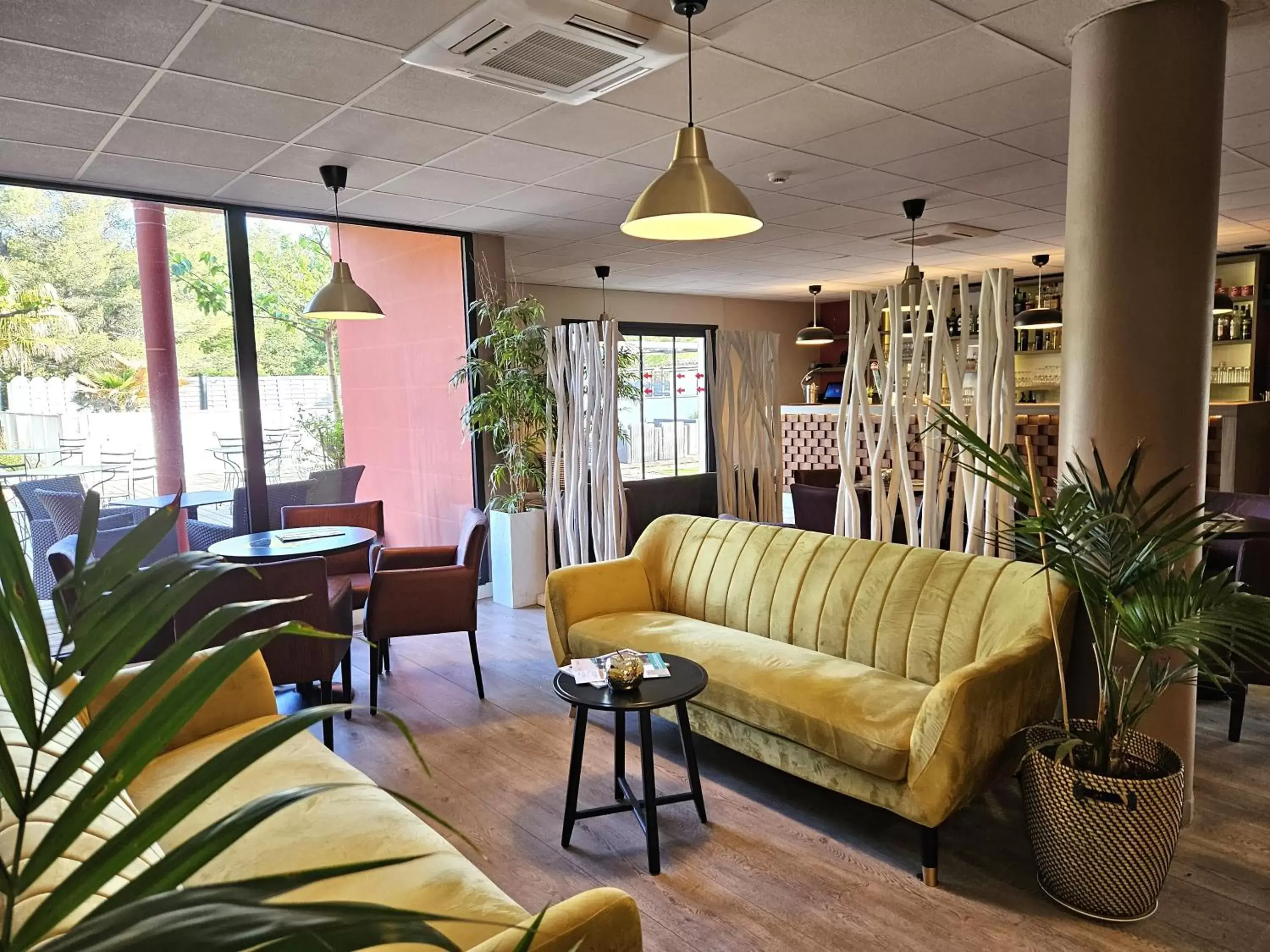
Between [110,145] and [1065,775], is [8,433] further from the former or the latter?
[1065,775]

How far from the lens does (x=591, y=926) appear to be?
4.91 feet

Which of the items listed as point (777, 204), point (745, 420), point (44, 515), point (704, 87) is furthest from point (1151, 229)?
point (44, 515)

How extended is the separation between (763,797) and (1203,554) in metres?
1.88

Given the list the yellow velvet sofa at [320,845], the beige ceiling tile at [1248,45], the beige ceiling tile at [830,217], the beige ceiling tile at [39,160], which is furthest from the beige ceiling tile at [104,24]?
the beige ceiling tile at [830,217]

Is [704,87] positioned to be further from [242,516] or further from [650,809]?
[242,516]

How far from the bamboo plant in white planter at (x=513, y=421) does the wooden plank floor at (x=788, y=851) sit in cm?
209

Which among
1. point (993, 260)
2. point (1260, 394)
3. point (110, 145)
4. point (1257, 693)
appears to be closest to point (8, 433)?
point (110, 145)

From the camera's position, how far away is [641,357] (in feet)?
34.7

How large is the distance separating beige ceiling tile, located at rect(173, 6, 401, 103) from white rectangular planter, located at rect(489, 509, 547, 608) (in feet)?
10.8

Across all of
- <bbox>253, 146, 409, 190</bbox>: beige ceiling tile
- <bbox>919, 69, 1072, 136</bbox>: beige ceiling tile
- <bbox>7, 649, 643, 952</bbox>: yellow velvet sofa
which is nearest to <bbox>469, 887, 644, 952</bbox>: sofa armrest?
<bbox>7, 649, 643, 952</bbox>: yellow velvet sofa

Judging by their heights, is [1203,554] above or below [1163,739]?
above

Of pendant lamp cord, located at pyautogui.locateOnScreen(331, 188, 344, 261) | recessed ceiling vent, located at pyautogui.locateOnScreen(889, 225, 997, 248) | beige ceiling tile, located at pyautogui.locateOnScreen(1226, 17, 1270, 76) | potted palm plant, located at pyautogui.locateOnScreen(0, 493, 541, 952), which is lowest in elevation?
potted palm plant, located at pyautogui.locateOnScreen(0, 493, 541, 952)

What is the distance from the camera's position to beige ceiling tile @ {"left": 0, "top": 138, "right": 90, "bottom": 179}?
3.79 meters

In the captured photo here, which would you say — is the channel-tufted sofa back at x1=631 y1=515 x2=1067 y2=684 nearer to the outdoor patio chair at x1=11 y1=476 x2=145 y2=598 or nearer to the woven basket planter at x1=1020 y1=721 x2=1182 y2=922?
the woven basket planter at x1=1020 y1=721 x2=1182 y2=922
